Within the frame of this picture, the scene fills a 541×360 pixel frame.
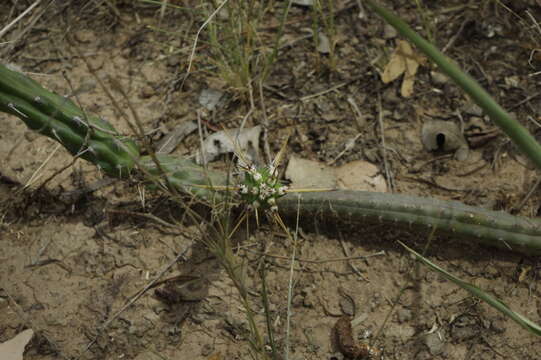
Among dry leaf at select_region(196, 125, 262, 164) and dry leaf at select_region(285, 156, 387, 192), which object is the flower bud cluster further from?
dry leaf at select_region(196, 125, 262, 164)

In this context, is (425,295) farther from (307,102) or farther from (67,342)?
(67,342)

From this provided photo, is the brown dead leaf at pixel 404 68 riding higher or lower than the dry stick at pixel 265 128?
higher

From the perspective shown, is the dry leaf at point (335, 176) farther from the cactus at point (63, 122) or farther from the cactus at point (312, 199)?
the cactus at point (63, 122)

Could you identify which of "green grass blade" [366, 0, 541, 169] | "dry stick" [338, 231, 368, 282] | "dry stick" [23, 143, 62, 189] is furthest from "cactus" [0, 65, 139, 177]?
"green grass blade" [366, 0, 541, 169]

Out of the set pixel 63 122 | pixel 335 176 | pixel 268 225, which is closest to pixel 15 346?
pixel 63 122

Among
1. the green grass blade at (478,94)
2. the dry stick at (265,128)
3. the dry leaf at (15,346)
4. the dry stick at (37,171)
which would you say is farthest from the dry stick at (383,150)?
the dry leaf at (15,346)

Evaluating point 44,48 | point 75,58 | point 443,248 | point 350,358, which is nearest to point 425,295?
point 443,248

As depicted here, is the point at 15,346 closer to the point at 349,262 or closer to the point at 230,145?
the point at 230,145
